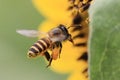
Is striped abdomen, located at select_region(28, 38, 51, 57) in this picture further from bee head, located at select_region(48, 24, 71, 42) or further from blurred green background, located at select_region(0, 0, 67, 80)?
blurred green background, located at select_region(0, 0, 67, 80)

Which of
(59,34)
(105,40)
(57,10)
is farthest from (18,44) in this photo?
(105,40)

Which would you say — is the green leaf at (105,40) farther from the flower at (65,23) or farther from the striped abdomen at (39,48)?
the flower at (65,23)

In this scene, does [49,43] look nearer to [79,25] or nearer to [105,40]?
[79,25]

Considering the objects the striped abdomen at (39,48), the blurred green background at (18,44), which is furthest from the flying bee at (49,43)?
the blurred green background at (18,44)

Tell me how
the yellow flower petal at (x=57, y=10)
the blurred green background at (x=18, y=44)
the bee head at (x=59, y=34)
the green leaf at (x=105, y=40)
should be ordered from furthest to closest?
the blurred green background at (x=18, y=44) → the yellow flower petal at (x=57, y=10) → the bee head at (x=59, y=34) → the green leaf at (x=105, y=40)

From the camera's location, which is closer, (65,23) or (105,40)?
(105,40)

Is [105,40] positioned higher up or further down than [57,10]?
further down

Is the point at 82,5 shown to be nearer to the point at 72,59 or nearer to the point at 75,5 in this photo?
the point at 75,5
